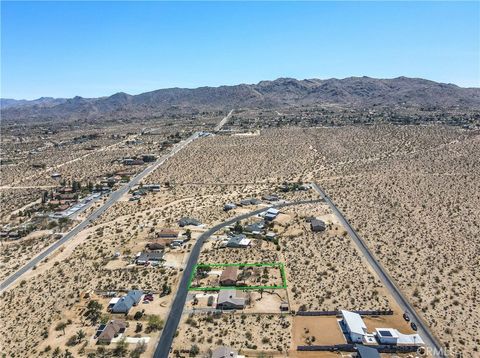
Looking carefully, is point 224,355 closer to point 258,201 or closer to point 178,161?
point 258,201

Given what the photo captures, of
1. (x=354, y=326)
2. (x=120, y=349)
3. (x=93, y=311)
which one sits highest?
(x=354, y=326)

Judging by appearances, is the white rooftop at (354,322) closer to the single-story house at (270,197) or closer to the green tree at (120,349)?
the green tree at (120,349)

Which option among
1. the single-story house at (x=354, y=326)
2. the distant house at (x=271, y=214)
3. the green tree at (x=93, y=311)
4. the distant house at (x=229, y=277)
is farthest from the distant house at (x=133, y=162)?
the single-story house at (x=354, y=326)

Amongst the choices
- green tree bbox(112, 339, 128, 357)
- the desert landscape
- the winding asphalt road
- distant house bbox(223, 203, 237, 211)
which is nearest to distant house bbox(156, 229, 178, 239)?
the desert landscape

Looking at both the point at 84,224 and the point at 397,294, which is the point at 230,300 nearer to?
the point at 397,294

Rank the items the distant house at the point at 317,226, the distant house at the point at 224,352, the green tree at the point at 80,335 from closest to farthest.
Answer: the distant house at the point at 224,352, the green tree at the point at 80,335, the distant house at the point at 317,226

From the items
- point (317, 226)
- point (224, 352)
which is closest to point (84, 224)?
point (317, 226)

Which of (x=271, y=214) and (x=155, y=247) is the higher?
(x=271, y=214)
